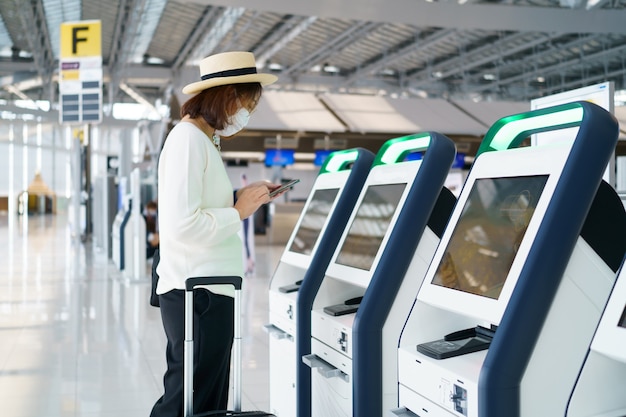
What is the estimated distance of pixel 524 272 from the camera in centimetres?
133

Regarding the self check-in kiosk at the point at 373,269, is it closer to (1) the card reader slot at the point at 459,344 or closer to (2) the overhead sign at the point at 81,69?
(1) the card reader slot at the point at 459,344

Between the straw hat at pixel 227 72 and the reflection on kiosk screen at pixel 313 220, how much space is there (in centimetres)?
66

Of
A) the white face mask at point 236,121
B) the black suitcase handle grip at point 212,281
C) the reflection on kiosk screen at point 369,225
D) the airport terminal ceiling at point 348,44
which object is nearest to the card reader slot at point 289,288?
the reflection on kiosk screen at point 369,225

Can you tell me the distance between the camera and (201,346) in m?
2.01

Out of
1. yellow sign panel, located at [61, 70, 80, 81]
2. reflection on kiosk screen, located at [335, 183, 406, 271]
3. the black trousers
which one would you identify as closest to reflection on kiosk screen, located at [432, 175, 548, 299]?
reflection on kiosk screen, located at [335, 183, 406, 271]

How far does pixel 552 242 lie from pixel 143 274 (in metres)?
8.03

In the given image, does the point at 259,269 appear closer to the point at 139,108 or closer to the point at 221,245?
the point at 221,245

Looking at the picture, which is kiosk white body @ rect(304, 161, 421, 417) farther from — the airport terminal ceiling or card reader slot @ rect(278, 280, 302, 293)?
the airport terminal ceiling

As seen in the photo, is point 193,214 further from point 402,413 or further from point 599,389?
point 599,389

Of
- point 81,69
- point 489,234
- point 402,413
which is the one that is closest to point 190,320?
point 402,413

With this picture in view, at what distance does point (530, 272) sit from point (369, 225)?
3.02ft

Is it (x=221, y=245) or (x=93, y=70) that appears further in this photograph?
(x=93, y=70)

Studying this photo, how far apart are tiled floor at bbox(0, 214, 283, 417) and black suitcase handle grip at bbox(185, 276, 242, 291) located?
1.73 metres

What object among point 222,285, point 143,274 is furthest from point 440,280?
point 143,274
